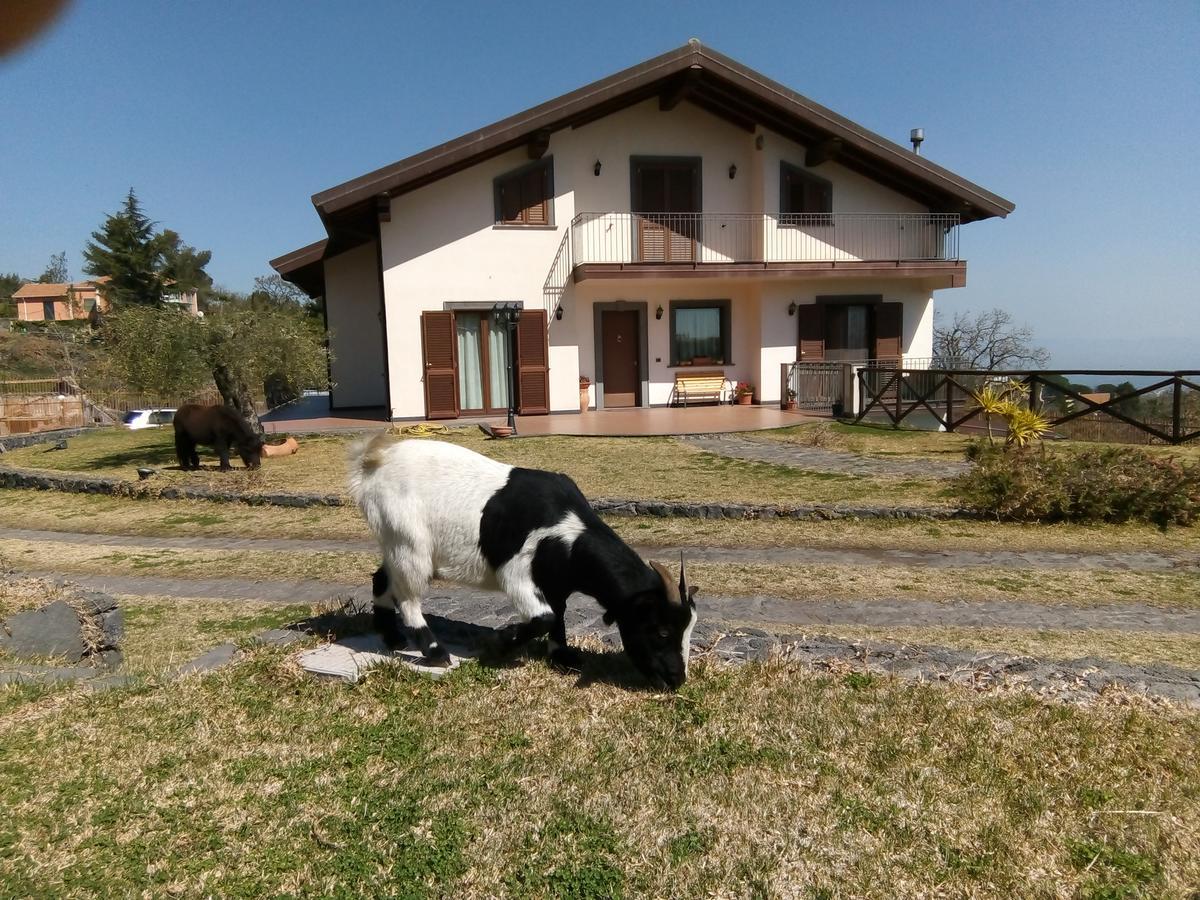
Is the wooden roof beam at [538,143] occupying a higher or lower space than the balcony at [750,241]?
higher

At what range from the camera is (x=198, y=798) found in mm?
2887

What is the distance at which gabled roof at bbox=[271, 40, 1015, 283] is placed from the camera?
15727 mm

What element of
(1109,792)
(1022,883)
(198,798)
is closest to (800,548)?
(1109,792)

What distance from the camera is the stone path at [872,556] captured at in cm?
710

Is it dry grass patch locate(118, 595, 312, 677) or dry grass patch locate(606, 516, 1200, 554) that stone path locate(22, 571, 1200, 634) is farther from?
dry grass patch locate(606, 516, 1200, 554)

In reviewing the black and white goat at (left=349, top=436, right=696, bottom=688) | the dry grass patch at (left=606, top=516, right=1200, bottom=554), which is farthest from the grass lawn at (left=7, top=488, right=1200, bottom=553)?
the black and white goat at (left=349, top=436, right=696, bottom=688)

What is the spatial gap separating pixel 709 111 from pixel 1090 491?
13.7 meters

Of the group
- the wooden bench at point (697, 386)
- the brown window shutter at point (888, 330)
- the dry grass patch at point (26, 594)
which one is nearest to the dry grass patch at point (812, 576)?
the dry grass patch at point (26, 594)

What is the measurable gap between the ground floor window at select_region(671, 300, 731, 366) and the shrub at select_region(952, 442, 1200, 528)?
36.5 feet

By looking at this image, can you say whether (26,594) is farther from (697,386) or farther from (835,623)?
(697,386)

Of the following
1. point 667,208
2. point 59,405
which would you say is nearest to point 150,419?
point 59,405

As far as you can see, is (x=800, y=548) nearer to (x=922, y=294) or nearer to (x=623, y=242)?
(x=623, y=242)

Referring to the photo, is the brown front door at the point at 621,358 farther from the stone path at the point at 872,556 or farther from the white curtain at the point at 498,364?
the stone path at the point at 872,556

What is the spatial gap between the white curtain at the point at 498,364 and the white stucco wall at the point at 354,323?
3976mm
